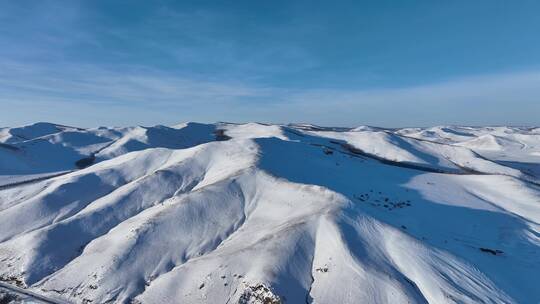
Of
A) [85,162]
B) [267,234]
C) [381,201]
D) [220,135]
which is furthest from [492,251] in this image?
[220,135]

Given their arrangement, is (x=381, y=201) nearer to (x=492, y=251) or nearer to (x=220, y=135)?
(x=492, y=251)

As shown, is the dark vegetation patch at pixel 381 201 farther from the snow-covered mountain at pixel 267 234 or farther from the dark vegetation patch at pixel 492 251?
the dark vegetation patch at pixel 492 251

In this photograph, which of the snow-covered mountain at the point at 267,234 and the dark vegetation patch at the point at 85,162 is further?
the dark vegetation patch at the point at 85,162

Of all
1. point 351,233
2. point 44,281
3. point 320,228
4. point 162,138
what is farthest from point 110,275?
point 162,138


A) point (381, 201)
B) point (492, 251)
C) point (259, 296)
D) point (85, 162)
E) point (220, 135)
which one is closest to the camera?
point (259, 296)

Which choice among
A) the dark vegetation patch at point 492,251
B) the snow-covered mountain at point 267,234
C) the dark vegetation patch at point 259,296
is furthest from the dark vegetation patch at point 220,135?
the dark vegetation patch at point 259,296

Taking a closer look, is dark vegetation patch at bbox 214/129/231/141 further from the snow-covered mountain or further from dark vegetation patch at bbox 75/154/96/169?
the snow-covered mountain

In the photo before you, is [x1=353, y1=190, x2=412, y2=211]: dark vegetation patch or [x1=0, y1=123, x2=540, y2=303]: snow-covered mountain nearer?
[x1=0, y1=123, x2=540, y2=303]: snow-covered mountain

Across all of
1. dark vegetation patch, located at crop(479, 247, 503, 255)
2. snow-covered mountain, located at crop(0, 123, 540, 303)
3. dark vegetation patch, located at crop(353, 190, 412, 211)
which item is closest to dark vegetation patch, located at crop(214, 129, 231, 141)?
snow-covered mountain, located at crop(0, 123, 540, 303)

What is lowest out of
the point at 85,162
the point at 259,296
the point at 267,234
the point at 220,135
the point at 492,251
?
the point at 85,162
